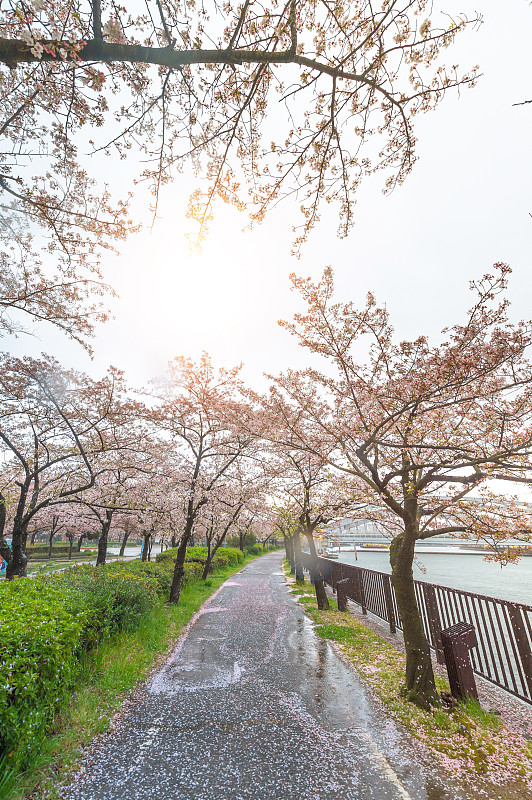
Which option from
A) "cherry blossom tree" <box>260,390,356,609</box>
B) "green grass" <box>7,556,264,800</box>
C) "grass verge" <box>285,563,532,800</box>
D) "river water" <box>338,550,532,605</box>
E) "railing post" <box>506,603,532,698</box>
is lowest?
"river water" <box>338,550,532,605</box>

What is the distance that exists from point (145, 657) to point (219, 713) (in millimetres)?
2504

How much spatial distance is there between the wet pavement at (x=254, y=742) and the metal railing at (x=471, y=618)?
2021 millimetres

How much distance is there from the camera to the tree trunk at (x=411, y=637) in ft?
15.1

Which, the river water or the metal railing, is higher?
the metal railing

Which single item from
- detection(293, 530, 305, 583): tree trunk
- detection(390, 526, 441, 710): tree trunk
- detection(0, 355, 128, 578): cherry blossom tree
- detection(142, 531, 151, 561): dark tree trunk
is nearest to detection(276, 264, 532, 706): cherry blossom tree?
detection(390, 526, 441, 710): tree trunk

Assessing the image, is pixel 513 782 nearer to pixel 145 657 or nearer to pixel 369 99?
pixel 145 657

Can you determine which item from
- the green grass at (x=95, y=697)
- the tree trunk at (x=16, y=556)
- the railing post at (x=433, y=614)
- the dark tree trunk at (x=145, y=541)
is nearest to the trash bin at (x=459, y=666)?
the railing post at (x=433, y=614)

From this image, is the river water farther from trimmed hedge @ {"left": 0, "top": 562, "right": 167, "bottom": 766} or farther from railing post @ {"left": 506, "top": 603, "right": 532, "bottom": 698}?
trimmed hedge @ {"left": 0, "top": 562, "right": 167, "bottom": 766}

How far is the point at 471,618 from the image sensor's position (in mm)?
5426

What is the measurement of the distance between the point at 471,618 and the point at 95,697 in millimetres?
5931

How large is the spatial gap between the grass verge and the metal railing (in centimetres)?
75

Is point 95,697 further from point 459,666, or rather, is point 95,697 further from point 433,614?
point 433,614

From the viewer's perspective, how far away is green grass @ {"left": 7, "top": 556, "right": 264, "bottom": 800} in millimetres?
2838

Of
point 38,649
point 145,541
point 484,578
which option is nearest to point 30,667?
point 38,649
